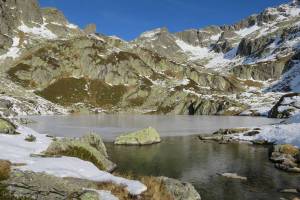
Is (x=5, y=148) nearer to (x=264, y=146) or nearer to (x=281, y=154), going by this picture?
(x=281, y=154)

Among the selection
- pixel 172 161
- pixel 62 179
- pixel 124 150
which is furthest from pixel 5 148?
→ pixel 124 150

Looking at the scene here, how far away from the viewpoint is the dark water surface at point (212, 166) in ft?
132

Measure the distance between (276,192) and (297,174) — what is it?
436 inches

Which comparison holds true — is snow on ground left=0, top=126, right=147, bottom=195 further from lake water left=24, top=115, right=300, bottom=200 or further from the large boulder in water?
the large boulder in water

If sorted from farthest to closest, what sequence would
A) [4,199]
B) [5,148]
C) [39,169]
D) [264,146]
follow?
[264,146]
[5,148]
[39,169]
[4,199]

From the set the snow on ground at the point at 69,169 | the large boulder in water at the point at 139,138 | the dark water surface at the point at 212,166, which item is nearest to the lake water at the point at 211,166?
the dark water surface at the point at 212,166

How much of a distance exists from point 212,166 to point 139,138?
2858 centimetres

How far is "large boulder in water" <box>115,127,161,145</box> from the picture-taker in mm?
79188

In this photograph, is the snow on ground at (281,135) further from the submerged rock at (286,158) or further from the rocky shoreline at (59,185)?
the rocky shoreline at (59,185)

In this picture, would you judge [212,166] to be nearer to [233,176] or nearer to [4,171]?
[233,176]

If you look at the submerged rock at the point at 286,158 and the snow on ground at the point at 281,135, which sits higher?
the snow on ground at the point at 281,135

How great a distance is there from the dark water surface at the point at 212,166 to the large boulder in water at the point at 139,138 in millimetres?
2210

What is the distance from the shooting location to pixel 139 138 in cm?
8088

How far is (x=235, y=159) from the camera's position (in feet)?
201
